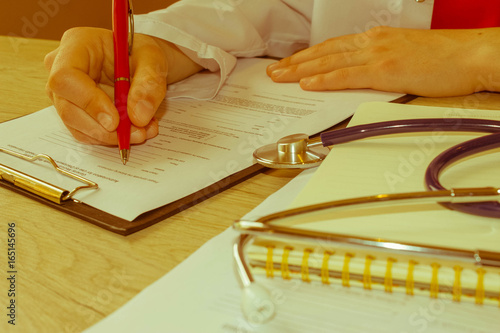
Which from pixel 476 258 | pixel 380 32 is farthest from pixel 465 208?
pixel 380 32

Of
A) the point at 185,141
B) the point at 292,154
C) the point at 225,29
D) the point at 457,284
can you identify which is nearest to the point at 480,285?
the point at 457,284

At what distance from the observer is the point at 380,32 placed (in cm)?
74

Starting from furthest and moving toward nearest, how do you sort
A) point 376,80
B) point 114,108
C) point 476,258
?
point 376,80 < point 114,108 < point 476,258

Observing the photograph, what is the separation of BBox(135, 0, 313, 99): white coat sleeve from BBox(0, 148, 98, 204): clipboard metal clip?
0.26m

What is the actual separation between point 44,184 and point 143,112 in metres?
0.13

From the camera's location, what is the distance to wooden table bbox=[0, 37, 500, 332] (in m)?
0.31

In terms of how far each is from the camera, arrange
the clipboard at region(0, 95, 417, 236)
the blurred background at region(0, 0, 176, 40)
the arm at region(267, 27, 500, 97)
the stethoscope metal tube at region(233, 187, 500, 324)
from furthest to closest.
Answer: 1. the blurred background at region(0, 0, 176, 40)
2. the arm at region(267, 27, 500, 97)
3. the clipboard at region(0, 95, 417, 236)
4. the stethoscope metal tube at region(233, 187, 500, 324)

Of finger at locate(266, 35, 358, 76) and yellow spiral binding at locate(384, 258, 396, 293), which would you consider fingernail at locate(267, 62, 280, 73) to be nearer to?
finger at locate(266, 35, 358, 76)

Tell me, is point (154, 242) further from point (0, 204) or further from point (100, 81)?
point (100, 81)

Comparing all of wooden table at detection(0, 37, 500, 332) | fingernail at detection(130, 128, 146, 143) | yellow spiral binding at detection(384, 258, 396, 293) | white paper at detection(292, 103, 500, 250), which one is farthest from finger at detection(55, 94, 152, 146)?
yellow spiral binding at detection(384, 258, 396, 293)

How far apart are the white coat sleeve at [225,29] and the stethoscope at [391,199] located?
285 mm

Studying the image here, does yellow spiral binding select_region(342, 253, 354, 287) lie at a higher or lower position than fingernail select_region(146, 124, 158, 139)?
lower

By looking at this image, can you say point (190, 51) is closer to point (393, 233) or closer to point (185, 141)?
point (185, 141)

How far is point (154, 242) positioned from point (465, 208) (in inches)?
8.7
